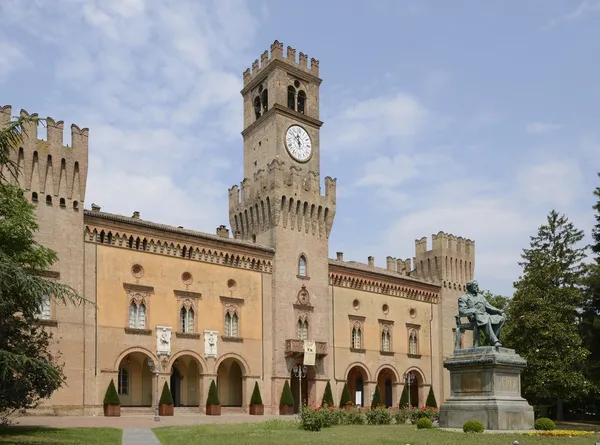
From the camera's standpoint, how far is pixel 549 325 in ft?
163

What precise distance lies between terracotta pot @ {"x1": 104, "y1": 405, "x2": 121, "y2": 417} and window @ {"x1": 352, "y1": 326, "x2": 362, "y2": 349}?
22.0 m

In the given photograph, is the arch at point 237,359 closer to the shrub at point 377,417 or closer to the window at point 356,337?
the window at point 356,337

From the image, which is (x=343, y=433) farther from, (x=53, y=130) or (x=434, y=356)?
(x=434, y=356)

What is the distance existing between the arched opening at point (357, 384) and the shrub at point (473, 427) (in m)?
33.7

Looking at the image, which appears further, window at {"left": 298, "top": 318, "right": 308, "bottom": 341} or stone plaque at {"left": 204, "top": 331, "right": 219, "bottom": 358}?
window at {"left": 298, "top": 318, "right": 308, "bottom": 341}

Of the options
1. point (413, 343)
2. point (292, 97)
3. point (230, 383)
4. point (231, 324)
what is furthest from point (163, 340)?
point (413, 343)

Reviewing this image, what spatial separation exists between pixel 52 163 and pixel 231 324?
16.4 m

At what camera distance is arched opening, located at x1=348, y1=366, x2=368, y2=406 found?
197ft

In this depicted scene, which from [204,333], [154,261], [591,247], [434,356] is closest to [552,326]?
[591,247]

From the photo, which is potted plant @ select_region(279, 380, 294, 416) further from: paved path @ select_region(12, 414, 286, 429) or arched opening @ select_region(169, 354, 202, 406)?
paved path @ select_region(12, 414, 286, 429)

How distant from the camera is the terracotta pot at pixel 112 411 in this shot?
4281cm

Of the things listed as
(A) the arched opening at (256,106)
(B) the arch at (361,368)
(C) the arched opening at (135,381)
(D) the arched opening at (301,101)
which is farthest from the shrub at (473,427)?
(A) the arched opening at (256,106)

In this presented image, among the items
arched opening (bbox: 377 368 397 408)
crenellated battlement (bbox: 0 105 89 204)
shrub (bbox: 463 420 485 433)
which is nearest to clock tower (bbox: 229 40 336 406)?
arched opening (bbox: 377 368 397 408)

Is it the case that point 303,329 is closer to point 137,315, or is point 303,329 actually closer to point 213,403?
point 213,403
